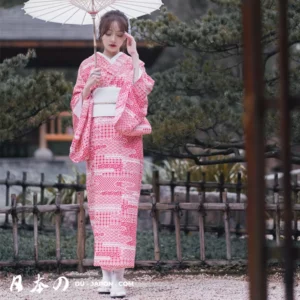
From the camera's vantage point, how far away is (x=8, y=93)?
19.4ft

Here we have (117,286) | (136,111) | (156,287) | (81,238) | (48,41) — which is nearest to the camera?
(117,286)

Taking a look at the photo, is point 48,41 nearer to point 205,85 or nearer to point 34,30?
point 34,30

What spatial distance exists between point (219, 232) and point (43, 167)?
6.68 meters

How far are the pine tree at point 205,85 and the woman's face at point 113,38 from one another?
1287mm

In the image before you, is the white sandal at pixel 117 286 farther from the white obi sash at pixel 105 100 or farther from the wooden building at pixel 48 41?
the wooden building at pixel 48 41

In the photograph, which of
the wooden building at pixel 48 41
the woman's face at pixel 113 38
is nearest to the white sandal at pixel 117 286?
the woman's face at pixel 113 38

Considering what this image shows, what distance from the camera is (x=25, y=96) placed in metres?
6.04

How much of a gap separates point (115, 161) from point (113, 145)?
0.32ft

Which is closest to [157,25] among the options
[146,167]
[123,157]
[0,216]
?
[123,157]

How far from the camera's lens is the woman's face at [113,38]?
473 cm

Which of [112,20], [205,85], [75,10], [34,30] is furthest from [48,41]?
[112,20]

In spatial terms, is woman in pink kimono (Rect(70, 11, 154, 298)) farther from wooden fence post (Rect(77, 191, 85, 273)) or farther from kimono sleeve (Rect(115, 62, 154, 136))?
wooden fence post (Rect(77, 191, 85, 273))

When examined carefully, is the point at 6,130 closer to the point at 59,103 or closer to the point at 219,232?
the point at 59,103

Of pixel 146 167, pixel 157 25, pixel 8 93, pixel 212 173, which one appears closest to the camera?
pixel 8 93
